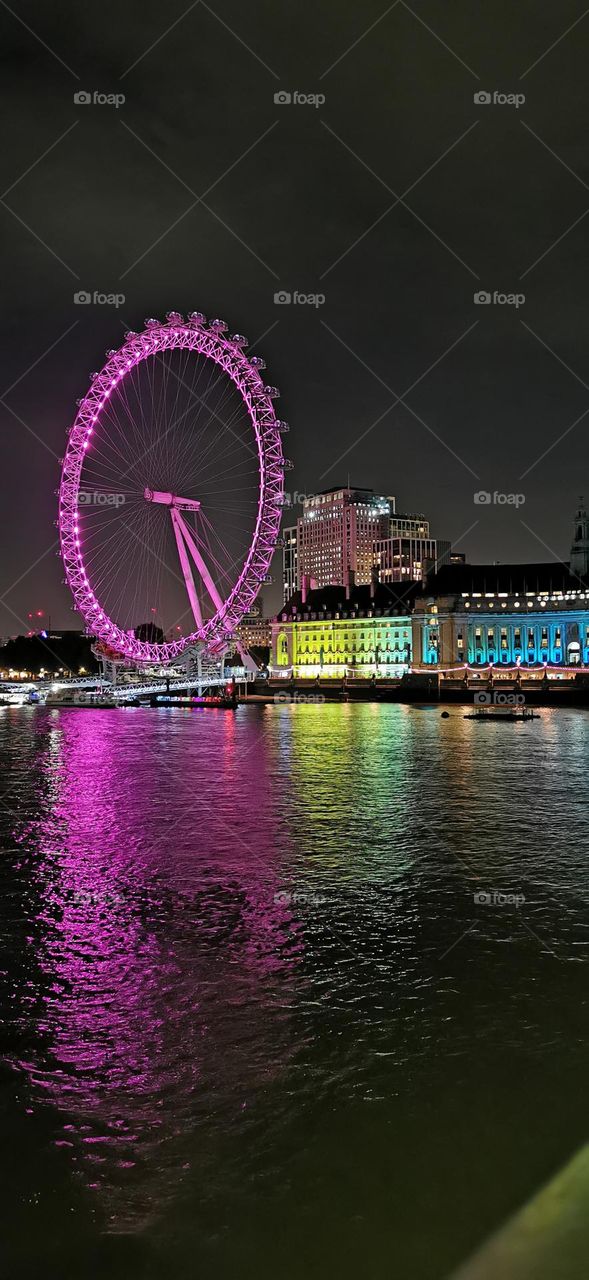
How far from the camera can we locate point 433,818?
875 inches

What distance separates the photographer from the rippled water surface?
20.1 feet

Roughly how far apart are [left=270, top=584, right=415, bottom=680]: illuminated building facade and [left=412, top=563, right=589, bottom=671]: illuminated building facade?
7.32 meters

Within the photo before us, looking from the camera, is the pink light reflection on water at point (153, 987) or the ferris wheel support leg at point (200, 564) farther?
the ferris wheel support leg at point (200, 564)

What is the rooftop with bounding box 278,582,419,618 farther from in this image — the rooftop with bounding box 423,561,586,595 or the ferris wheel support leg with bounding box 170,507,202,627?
the ferris wheel support leg with bounding box 170,507,202,627

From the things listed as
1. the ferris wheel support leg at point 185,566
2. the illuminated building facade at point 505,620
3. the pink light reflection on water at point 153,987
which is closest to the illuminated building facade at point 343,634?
the illuminated building facade at point 505,620

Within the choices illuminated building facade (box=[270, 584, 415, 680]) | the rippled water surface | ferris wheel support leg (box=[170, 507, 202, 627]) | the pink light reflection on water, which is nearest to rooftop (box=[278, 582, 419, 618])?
illuminated building facade (box=[270, 584, 415, 680])

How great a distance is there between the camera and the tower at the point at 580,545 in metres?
156

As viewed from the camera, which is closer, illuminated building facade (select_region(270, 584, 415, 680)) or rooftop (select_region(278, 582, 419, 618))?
illuminated building facade (select_region(270, 584, 415, 680))

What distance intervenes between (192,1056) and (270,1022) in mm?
1020

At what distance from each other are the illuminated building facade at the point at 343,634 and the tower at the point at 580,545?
94.3 ft

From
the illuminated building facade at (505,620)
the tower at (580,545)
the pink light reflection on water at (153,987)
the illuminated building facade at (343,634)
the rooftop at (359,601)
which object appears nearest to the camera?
the pink light reflection on water at (153,987)

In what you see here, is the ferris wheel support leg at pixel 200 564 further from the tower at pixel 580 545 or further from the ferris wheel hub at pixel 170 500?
the tower at pixel 580 545

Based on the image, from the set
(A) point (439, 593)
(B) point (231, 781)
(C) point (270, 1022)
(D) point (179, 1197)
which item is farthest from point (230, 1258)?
(A) point (439, 593)

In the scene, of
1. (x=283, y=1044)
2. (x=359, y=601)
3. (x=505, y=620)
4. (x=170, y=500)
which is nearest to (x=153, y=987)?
(x=283, y=1044)
